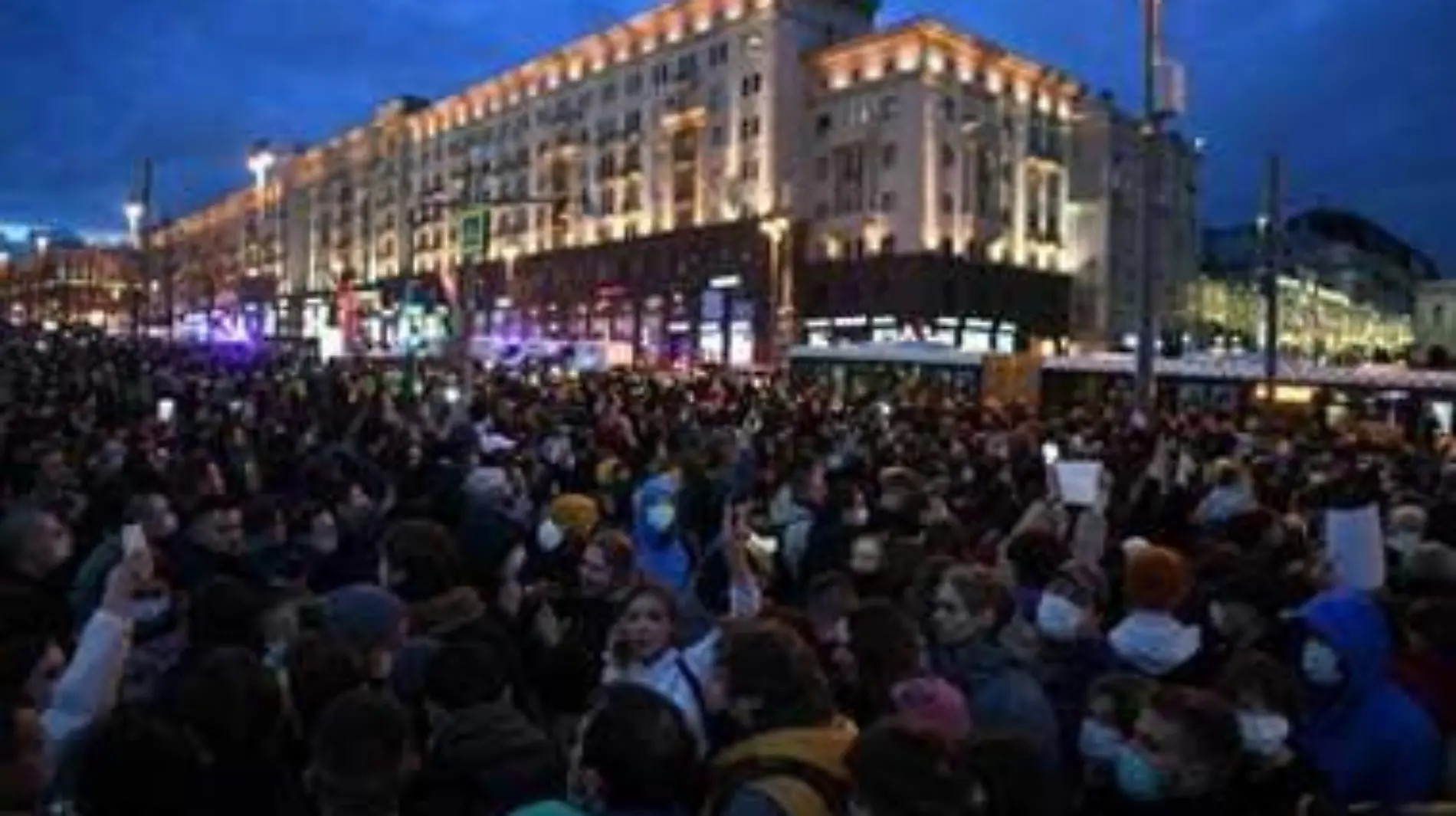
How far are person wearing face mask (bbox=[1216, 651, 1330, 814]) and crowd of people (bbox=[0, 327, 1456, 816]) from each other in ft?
0.04

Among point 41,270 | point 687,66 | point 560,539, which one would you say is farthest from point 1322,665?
point 41,270

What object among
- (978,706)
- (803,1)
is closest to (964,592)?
(978,706)

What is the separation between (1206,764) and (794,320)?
9012cm

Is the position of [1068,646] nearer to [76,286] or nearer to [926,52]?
[926,52]

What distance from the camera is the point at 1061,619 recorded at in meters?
6.64

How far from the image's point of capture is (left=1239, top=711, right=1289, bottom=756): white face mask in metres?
5.04

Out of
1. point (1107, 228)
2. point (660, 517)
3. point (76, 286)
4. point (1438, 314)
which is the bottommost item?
point (660, 517)

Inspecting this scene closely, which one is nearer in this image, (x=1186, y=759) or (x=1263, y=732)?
(x=1186, y=759)

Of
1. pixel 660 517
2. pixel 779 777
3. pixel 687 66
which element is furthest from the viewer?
pixel 687 66

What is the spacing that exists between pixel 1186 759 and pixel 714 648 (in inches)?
67.4

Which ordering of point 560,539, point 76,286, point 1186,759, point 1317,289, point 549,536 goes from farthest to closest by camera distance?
point 76,286, point 1317,289, point 549,536, point 560,539, point 1186,759

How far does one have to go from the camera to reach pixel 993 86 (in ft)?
319

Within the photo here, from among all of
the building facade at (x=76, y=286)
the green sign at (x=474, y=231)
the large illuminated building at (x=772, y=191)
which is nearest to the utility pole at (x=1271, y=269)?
the green sign at (x=474, y=231)

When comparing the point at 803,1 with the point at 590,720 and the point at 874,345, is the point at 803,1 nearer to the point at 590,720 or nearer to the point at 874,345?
the point at 874,345
